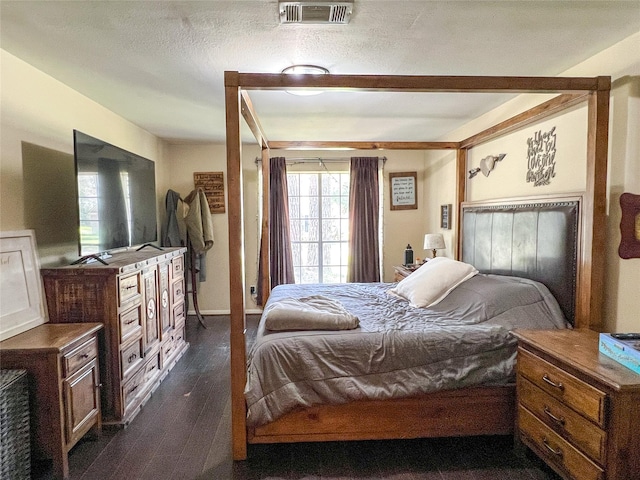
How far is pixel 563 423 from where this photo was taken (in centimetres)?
160

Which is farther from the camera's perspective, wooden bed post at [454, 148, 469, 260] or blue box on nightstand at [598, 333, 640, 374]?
wooden bed post at [454, 148, 469, 260]

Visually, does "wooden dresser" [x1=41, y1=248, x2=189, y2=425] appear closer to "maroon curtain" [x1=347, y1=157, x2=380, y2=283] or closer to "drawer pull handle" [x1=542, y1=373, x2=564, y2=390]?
"drawer pull handle" [x1=542, y1=373, x2=564, y2=390]

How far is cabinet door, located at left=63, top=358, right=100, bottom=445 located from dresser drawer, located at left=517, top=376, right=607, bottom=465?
244 centimetres

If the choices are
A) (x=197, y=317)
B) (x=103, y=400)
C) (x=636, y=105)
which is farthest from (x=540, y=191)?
(x=197, y=317)

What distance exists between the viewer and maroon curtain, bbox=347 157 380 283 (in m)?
4.78

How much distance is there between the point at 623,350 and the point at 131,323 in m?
2.81

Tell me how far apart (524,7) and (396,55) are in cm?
69

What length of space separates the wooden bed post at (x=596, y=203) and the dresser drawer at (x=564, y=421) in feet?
1.97

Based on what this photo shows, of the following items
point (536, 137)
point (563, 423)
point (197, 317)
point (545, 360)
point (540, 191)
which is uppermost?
point (536, 137)

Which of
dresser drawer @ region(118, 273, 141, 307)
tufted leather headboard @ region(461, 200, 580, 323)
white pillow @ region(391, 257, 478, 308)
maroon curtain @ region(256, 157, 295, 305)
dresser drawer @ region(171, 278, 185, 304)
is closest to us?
tufted leather headboard @ region(461, 200, 580, 323)

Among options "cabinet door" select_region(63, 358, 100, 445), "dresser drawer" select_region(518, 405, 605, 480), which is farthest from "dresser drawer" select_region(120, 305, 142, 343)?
"dresser drawer" select_region(518, 405, 605, 480)

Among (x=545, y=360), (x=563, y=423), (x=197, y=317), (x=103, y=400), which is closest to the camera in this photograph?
(x=563, y=423)

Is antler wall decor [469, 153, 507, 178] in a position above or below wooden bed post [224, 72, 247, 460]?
above

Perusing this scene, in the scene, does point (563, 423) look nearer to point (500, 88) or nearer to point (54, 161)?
point (500, 88)
